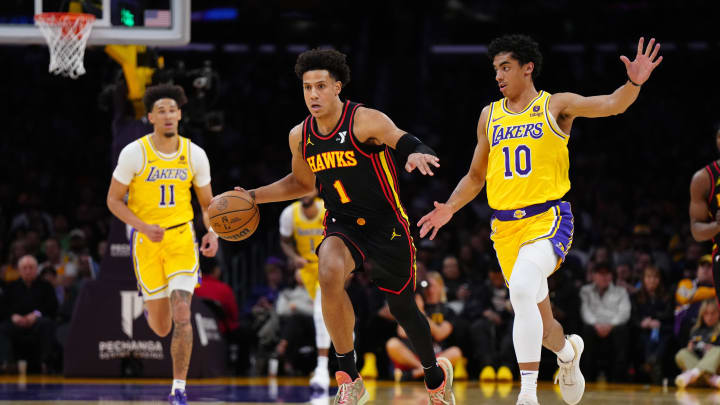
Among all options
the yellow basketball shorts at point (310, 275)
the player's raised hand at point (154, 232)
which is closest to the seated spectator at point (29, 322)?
the yellow basketball shorts at point (310, 275)

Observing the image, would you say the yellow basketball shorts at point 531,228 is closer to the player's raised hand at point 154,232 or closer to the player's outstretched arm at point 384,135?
the player's outstretched arm at point 384,135

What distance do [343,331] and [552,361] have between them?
5686 millimetres

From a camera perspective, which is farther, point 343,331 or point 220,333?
point 220,333

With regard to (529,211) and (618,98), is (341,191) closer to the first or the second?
(529,211)

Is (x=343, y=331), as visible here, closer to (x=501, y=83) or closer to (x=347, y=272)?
(x=347, y=272)

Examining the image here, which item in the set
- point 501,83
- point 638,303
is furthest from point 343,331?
point 638,303

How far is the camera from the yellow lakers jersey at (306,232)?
420 inches

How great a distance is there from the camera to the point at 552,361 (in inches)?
447

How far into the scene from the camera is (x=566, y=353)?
21.4ft

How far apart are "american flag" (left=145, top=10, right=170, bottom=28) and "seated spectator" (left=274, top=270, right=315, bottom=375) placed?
3.64 m

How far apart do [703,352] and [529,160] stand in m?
5.35

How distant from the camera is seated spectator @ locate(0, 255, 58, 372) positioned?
1216 centimetres

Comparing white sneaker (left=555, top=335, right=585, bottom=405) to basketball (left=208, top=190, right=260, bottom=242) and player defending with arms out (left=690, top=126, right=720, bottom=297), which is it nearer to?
player defending with arms out (left=690, top=126, right=720, bottom=297)

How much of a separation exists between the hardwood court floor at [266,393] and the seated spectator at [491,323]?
569 mm
